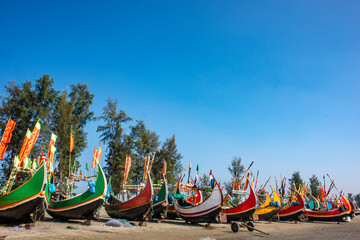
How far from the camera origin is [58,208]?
1506cm

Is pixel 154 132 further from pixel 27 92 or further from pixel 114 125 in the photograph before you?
pixel 27 92

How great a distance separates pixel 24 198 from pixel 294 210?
24.8m

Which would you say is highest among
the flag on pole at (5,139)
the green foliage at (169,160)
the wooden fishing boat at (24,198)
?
the green foliage at (169,160)

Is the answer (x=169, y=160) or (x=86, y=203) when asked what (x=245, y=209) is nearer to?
(x=86, y=203)

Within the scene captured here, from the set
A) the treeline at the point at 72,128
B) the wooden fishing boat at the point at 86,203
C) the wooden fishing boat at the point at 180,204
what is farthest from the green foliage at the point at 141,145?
the wooden fishing boat at the point at 86,203

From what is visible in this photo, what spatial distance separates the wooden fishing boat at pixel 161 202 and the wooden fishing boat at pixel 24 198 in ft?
27.1

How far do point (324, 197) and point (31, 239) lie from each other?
3508 centimetres

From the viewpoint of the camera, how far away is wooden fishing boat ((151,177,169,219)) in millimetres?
18531

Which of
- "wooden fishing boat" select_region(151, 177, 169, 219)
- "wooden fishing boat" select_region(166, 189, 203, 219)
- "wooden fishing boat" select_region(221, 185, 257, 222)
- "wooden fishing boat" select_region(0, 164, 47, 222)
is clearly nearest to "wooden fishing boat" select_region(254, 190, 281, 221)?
"wooden fishing boat" select_region(221, 185, 257, 222)

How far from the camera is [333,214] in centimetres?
2661

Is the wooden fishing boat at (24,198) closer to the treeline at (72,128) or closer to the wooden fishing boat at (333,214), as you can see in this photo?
the treeline at (72,128)

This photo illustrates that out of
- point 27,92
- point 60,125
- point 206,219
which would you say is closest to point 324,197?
point 206,219

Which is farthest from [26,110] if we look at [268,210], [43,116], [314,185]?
[314,185]

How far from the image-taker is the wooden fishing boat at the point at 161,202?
18.5 metres
